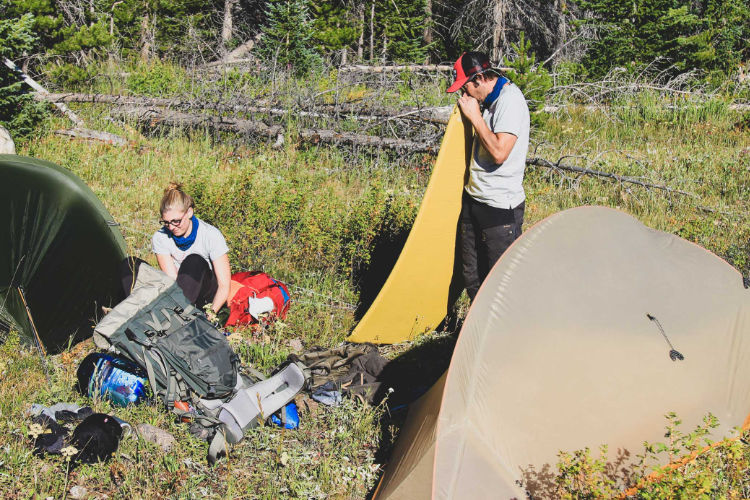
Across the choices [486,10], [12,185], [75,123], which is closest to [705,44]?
[486,10]

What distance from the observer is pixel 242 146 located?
8.75 metres

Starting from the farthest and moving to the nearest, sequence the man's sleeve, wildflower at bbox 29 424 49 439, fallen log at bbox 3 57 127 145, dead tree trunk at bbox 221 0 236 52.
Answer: dead tree trunk at bbox 221 0 236 52
fallen log at bbox 3 57 127 145
the man's sleeve
wildflower at bbox 29 424 49 439

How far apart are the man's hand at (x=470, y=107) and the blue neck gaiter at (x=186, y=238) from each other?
2.08 meters

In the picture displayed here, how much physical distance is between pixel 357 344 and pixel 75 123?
7.27m

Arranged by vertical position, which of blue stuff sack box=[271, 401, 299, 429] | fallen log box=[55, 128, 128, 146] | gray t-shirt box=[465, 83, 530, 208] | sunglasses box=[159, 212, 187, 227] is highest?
gray t-shirt box=[465, 83, 530, 208]

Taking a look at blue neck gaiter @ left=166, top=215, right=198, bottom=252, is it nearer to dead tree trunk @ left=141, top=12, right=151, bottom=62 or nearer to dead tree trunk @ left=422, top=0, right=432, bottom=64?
dead tree trunk @ left=141, top=12, right=151, bottom=62

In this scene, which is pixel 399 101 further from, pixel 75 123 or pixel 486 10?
pixel 486 10

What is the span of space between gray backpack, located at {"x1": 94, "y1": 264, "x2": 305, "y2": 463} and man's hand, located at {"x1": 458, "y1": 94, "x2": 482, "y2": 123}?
1.99 meters

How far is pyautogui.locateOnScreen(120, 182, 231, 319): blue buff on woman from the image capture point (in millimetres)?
A: 4211

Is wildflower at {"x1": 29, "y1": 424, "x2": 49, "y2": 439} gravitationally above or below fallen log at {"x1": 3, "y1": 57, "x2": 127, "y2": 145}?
below

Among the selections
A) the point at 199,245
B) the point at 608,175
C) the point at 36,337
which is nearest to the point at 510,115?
the point at 199,245

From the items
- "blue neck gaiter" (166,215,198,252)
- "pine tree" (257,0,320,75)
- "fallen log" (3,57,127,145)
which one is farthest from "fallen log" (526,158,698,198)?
"pine tree" (257,0,320,75)

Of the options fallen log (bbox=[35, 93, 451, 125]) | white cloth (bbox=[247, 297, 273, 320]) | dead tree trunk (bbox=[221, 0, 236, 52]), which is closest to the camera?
white cloth (bbox=[247, 297, 273, 320])

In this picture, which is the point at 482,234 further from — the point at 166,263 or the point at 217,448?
the point at 166,263
